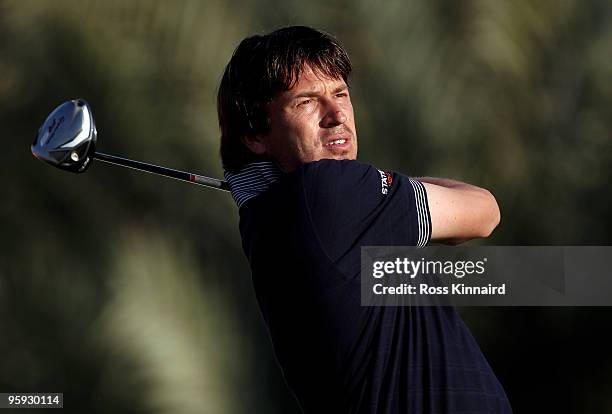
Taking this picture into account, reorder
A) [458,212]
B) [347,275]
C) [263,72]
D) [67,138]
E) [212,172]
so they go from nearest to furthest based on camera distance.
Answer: [347,275] → [458,212] → [263,72] → [67,138] → [212,172]

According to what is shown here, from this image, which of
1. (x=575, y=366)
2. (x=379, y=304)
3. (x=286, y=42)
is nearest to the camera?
(x=379, y=304)

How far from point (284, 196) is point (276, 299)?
166 mm

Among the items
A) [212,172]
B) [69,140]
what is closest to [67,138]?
[69,140]

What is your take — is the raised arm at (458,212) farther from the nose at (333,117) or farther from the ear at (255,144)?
the ear at (255,144)

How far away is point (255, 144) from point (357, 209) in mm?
305

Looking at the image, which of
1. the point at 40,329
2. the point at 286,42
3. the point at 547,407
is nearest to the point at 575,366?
the point at 547,407

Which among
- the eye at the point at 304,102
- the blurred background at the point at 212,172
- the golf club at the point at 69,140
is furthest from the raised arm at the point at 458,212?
the blurred background at the point at 212,172

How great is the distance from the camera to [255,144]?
190 centimetres

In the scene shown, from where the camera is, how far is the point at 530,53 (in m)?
3.67

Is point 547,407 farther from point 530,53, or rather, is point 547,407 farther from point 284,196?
point 284,196

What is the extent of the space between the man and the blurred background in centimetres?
169

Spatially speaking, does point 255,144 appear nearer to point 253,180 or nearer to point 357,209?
point 253,180

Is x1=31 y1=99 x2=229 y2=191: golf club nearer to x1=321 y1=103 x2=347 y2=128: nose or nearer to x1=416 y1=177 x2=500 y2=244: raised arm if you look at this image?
x1=321 y1=103 x2=347 y2=128: nose

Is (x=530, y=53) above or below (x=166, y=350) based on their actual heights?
above
